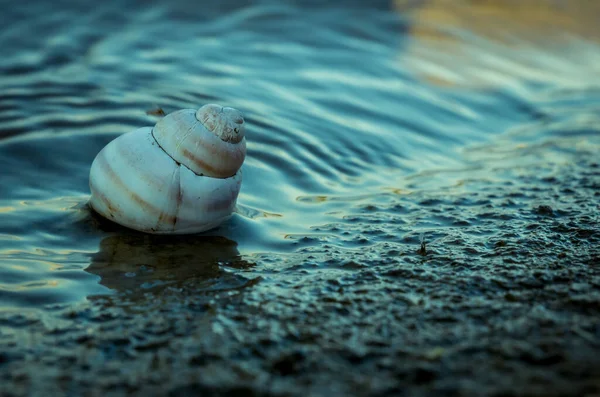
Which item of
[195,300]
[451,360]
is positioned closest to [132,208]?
[195,300]

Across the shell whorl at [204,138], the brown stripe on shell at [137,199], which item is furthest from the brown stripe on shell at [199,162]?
the brown stripe on shell at [137,199]

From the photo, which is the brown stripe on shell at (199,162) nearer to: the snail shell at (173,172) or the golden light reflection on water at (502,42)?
the snail shell at (173,172)

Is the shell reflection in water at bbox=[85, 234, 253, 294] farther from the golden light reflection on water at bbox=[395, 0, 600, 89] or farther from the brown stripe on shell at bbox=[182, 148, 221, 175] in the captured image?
the golden light reflection on water at bbox=[395, 0, 600, 89]

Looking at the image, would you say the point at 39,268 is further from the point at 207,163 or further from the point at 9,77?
the point at 9,77

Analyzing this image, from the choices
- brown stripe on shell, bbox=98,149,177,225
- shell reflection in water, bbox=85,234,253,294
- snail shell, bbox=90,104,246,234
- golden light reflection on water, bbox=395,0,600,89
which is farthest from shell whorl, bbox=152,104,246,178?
golden light reflection on water, bbox=395,0,600,89

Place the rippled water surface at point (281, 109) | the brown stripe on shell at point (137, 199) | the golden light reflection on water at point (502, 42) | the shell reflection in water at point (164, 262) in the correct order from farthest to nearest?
the golden light reflection on water at point (502, 42) → the rippled water surface at point (281, 109) → the brown stripe on shell at point (137, 199) → the shell reflection in water at point (164, 262)

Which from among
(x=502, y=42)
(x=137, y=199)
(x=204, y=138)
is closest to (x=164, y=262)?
(x=137, y=199)
